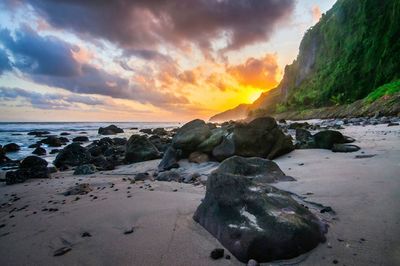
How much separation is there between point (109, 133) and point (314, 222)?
111ft

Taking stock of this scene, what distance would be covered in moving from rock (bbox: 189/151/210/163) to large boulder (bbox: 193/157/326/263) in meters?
5.08

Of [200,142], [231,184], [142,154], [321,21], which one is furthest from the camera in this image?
[321,21]

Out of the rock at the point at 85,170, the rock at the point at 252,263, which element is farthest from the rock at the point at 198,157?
the rock at the point at 252,263

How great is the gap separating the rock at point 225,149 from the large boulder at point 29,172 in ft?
17.1

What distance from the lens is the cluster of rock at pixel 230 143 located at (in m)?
7.83

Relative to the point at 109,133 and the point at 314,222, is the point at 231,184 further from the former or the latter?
the point at 109,133

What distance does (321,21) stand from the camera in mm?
66500

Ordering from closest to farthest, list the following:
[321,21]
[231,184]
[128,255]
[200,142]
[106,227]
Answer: [128,255] → [231,184] → [106,227] → [200,142] → [321,21]

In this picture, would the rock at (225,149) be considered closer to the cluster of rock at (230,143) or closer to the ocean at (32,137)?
the cluster of rock at (230,143)

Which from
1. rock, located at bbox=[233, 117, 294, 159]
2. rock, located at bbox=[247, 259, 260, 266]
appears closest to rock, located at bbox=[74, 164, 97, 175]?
rock, located at bbox=[233, 117, 294, 159]

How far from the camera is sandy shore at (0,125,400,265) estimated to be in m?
2.41

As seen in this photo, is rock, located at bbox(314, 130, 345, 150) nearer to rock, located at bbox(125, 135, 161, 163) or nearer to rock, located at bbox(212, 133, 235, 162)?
rock, located at bbox(212, 133, 235, 162)

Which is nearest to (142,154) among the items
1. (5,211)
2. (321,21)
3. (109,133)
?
(5,211)

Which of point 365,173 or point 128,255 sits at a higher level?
point 365,173
